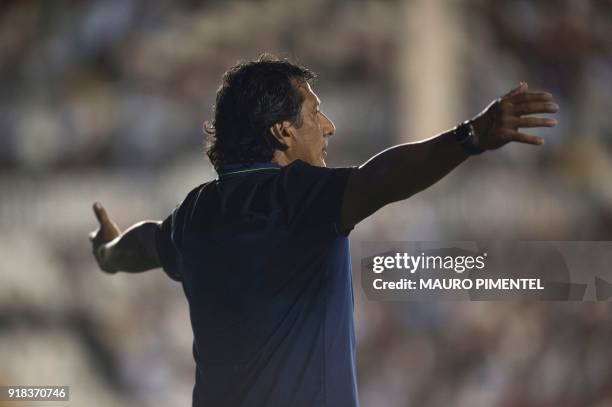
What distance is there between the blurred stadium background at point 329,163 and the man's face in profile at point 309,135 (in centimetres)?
158

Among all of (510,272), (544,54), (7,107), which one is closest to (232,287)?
(510,272)

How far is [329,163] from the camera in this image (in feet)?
9.99

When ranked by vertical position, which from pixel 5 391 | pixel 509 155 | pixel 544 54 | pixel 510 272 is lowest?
pixel 5 391

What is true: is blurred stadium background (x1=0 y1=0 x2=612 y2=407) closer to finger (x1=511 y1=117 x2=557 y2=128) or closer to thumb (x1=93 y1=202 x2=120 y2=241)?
thumb (x1=93 y1=202 x2=120 y2=241)

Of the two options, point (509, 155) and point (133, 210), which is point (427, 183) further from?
point (133, 210)

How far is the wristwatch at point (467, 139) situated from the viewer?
1122 millimetres

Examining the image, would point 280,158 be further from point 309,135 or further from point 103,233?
point 103,233

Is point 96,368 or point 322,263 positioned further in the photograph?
point 96,368

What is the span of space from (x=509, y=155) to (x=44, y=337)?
1.81 m

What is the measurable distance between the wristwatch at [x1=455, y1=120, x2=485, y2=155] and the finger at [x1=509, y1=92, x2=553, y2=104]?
0.07 meters

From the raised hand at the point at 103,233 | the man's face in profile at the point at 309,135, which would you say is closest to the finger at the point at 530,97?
the man's face in profile at the point at 309,135

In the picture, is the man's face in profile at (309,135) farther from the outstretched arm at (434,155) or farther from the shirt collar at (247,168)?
the outstretched arm at (434,155)

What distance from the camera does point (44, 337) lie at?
3230 mm

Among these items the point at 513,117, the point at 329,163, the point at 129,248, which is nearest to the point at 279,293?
the point at 513,117
